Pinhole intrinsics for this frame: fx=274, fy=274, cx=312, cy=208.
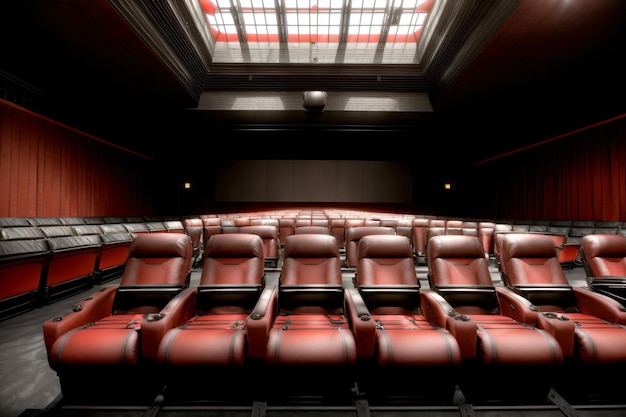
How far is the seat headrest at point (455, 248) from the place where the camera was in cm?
208

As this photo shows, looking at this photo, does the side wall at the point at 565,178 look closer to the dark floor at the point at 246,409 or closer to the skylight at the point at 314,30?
the skylight at the point at 314,30

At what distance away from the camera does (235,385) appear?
1.39 meters

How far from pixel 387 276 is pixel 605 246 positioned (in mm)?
1818

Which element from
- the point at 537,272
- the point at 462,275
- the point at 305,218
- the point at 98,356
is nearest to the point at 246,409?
the point at 98,356

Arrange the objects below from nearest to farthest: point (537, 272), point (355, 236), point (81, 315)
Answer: point (81, 315), point (537, 272), point (355, 236)

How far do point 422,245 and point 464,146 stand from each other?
540cm

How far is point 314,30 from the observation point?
5.56m

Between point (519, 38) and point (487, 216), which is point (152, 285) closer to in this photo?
point (519, 38)

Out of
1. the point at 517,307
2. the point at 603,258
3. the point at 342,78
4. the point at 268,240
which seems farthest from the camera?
the point at 342,78

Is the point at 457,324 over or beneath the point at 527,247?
beneath

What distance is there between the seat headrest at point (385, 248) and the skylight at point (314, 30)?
4.86 m

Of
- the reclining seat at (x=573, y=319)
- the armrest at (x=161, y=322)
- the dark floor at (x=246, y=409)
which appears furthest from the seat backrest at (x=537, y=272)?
the armrest at (x=161, y=322)

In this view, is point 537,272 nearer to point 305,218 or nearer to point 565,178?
point 305,218

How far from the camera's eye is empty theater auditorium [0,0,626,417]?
1364mm
